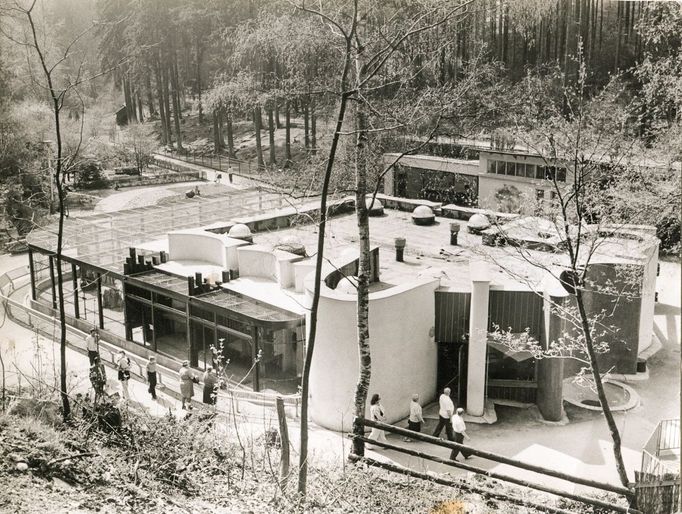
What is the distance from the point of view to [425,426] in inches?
573

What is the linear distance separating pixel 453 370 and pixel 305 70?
27.7 ft

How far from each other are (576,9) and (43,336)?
16.2 m

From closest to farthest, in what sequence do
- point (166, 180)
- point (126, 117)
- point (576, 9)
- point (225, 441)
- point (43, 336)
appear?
point (225, 441)
point (576, 9)
point (43, 336)
point (126, 117)
point (166, 180)

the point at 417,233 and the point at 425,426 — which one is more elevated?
the point at 417,233

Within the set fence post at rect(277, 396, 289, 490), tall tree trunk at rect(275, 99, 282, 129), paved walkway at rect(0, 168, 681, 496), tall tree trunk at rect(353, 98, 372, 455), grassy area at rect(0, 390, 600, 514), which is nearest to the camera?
grassy area at rect(0, 390, 600, 514)

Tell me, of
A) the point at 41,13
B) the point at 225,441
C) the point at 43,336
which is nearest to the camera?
the point at 225,441

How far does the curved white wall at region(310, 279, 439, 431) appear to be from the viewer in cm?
1420

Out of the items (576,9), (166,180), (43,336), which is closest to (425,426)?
(576,9)

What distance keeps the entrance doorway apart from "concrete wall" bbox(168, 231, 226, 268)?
7.64 meters

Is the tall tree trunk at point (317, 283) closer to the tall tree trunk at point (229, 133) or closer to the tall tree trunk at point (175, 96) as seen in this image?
the tall tree trunk at point (175, 96)

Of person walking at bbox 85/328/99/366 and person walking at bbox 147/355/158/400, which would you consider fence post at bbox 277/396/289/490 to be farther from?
person walking at bbox 85/328/99/366

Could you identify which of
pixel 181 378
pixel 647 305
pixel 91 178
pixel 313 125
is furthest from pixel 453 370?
pixel 91 178

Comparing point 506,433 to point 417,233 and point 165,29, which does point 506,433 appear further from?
point 165,29

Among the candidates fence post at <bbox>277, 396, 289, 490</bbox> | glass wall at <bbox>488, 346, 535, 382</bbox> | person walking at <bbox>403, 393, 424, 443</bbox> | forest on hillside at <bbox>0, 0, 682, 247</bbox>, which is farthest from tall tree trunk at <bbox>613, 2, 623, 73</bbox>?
fence post at <bbox>277, 396, 289, 490</bbox>
